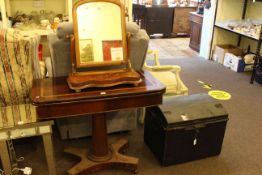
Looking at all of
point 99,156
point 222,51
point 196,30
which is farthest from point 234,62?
point 99,156

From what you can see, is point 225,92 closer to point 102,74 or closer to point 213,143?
point 213,143

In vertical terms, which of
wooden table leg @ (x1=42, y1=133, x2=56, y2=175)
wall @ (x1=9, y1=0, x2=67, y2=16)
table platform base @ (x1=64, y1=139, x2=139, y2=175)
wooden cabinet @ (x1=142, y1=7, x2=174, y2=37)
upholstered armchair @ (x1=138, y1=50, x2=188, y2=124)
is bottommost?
table platform base @ (x1=64, y1=139, x2=139, y2=175)

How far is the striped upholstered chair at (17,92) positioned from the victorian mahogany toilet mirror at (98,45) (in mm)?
321

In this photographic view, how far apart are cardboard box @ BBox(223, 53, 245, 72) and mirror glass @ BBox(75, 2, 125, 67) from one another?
115 inches

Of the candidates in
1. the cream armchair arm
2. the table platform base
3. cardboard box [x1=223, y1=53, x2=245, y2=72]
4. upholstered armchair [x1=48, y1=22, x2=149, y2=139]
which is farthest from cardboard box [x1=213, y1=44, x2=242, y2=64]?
the table platform base

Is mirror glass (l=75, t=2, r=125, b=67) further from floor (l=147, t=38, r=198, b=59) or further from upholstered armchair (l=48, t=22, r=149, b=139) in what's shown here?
floor (l=147, t=38, r=198, b=59)

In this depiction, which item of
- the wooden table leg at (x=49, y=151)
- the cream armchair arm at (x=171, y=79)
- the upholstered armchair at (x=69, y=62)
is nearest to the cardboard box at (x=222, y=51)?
the cream armchair arm at (x=171, y=79)

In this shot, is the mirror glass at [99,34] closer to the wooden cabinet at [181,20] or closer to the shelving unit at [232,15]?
the shelving unit at [232,15]

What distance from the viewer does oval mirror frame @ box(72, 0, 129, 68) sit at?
176cm

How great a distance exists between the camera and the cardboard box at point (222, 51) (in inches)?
181

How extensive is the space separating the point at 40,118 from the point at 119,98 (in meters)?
0.48

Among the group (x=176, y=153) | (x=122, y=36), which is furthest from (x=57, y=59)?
(x=176, y=153)

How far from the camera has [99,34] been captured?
183cm

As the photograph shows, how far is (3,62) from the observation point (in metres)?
1.83
